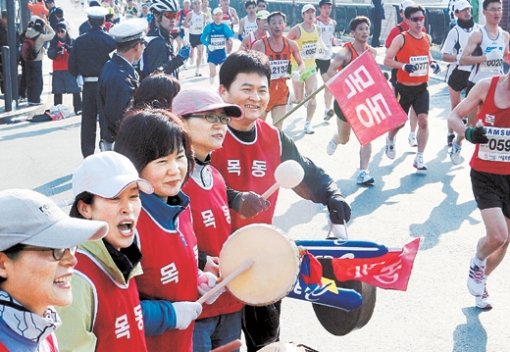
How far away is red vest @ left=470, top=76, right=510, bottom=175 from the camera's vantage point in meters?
6.53

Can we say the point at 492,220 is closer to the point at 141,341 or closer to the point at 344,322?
the point at 344,322

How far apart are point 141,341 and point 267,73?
192 centimetres

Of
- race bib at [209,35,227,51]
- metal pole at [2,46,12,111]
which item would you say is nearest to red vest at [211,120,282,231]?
metal pole at [2,46,12,111]

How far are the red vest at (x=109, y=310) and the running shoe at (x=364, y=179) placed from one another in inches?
313

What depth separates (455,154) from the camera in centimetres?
1179

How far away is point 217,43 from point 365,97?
14.0 meters

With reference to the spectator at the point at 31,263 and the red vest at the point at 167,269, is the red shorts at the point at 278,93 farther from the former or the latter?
the spectator at the point at 31,263

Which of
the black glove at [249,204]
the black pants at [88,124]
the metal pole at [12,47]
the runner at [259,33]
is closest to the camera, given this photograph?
the black glove at [249,204]

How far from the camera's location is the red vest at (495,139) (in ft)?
21.4

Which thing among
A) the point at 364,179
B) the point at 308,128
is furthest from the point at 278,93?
the point at 308,128

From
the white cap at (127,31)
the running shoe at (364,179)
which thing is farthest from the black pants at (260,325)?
the running shoe at (364,179)

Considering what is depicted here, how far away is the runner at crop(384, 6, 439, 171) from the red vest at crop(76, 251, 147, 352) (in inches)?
344

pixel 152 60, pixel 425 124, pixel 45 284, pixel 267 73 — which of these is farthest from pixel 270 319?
pixel 425 124

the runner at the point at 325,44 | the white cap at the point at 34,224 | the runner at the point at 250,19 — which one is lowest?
the runner at the point at 250,19
